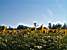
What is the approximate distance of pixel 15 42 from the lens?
895 centimetres

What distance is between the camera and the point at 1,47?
9.13 meters

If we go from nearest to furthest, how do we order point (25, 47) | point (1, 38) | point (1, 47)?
point (25, 47) → point (1, 47) → point (1, 38)

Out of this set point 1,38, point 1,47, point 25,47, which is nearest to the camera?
point 25,47

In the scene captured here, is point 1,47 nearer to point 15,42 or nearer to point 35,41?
point 15,42

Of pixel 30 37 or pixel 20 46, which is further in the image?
pixel 30 37

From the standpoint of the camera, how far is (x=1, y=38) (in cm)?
980

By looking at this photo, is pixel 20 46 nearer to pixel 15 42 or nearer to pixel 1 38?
pixel 15 42

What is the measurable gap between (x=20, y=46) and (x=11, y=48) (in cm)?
42

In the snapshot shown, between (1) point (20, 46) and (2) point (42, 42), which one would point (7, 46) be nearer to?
(1) point (20, 46)

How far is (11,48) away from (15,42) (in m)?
0.29

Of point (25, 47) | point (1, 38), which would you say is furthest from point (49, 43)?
point (1, 38)

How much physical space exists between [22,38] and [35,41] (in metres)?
0.67

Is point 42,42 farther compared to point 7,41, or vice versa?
point 7,41

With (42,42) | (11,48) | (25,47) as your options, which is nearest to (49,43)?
(42,42)
